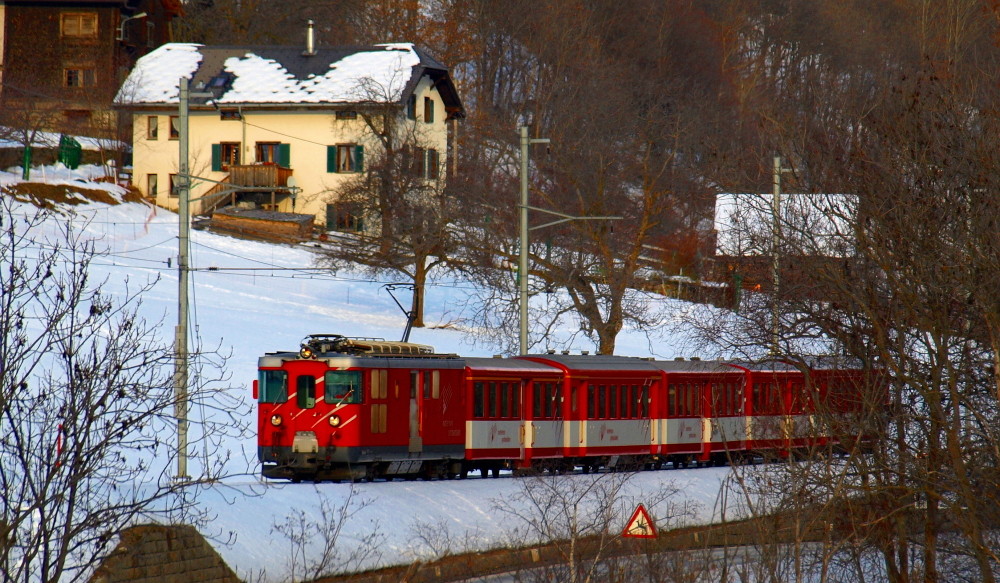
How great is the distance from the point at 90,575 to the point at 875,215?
38.3 ft

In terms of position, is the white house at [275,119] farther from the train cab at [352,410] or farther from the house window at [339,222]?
the train cab at [352,410]

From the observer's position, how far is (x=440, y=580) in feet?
62.8

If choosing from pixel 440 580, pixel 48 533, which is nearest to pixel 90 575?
pixel 48 533

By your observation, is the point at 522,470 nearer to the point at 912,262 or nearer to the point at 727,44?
the point at 912,262

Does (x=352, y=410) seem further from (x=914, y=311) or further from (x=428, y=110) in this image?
(x=428, y=110)

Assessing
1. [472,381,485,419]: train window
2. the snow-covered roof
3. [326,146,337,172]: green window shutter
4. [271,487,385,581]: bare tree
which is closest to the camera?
[271,487,385,581]: bare tree

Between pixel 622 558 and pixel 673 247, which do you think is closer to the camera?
pixel 622 558

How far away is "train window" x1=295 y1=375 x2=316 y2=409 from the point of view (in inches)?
862

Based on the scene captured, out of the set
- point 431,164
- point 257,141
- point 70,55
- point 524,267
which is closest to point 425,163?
point 431,164

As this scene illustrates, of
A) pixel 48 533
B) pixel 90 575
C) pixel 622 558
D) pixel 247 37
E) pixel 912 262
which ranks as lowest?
pixel 622 558

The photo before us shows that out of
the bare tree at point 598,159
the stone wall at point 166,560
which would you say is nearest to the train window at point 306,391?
the stone wall at point 166,560

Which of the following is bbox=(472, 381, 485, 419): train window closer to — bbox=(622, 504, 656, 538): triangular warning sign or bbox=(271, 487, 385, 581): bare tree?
bbox=(271, 487, 385, 581): bare tree

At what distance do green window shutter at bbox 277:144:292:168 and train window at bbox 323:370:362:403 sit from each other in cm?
3960

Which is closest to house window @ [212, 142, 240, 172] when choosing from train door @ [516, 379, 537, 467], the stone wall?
train door @ [516, 379, 537, 467]
